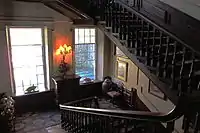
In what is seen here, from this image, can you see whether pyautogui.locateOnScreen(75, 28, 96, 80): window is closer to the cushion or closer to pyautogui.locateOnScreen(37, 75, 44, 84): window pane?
the cushion

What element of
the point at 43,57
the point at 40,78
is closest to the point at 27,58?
the point at 43,57

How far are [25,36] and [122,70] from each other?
10.4ft

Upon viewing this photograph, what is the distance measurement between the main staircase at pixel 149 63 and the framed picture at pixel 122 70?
293 centimetres

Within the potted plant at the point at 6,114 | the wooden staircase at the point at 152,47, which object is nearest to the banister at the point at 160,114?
the wooden staircase at the point at 152,47

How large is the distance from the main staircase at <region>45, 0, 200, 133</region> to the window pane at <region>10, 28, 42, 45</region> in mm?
2401

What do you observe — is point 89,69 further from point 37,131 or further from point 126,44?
point 126,44

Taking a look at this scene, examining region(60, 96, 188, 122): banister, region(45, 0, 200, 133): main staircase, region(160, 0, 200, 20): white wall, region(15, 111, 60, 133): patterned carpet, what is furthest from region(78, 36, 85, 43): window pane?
region(60, 96, 188, 122): banister

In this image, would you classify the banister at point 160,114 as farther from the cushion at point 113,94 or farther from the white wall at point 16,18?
the cushion at point 113,94

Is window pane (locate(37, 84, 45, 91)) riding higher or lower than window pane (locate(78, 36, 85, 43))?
lower

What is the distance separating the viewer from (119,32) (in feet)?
9.96


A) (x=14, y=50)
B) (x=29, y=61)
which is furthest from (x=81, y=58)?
(x=14, y=50)

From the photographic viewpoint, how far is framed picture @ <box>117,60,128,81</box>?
653 cm

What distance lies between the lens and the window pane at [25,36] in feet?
18.0

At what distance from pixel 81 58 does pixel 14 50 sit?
222 centimetres
